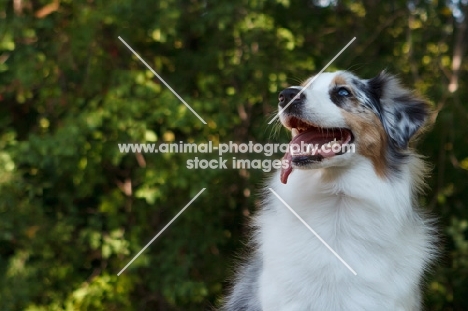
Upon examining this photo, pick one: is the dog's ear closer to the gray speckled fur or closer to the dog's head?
the dog's head

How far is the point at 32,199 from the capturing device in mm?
5645

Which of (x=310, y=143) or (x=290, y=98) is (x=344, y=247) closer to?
(x=310, y=143)

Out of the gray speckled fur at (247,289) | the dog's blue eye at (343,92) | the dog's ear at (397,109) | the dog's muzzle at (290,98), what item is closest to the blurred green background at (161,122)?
the gray speckled fur at (247,289)

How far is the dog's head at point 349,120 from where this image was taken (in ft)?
9.59

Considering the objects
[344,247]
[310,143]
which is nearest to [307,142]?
[310,143]

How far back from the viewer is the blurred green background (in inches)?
211

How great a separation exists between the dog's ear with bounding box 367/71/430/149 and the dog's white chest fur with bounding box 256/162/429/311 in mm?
232

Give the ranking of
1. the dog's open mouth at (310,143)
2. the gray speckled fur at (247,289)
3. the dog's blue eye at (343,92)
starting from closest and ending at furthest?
the dog's open mouth at (310,143) → the dog's blue eye at (343,92) → the gray speckled fur at (247,289)

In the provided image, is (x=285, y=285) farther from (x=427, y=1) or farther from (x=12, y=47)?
(x=427, y=1)

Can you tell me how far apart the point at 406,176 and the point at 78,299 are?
3.46 m

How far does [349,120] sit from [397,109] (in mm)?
311

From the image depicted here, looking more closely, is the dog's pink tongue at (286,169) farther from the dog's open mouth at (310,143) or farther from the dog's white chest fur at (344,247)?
the dog's white chest fur at (344,247)

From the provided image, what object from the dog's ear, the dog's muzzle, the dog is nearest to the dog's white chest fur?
the dog

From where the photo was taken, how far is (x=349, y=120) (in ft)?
9.87
